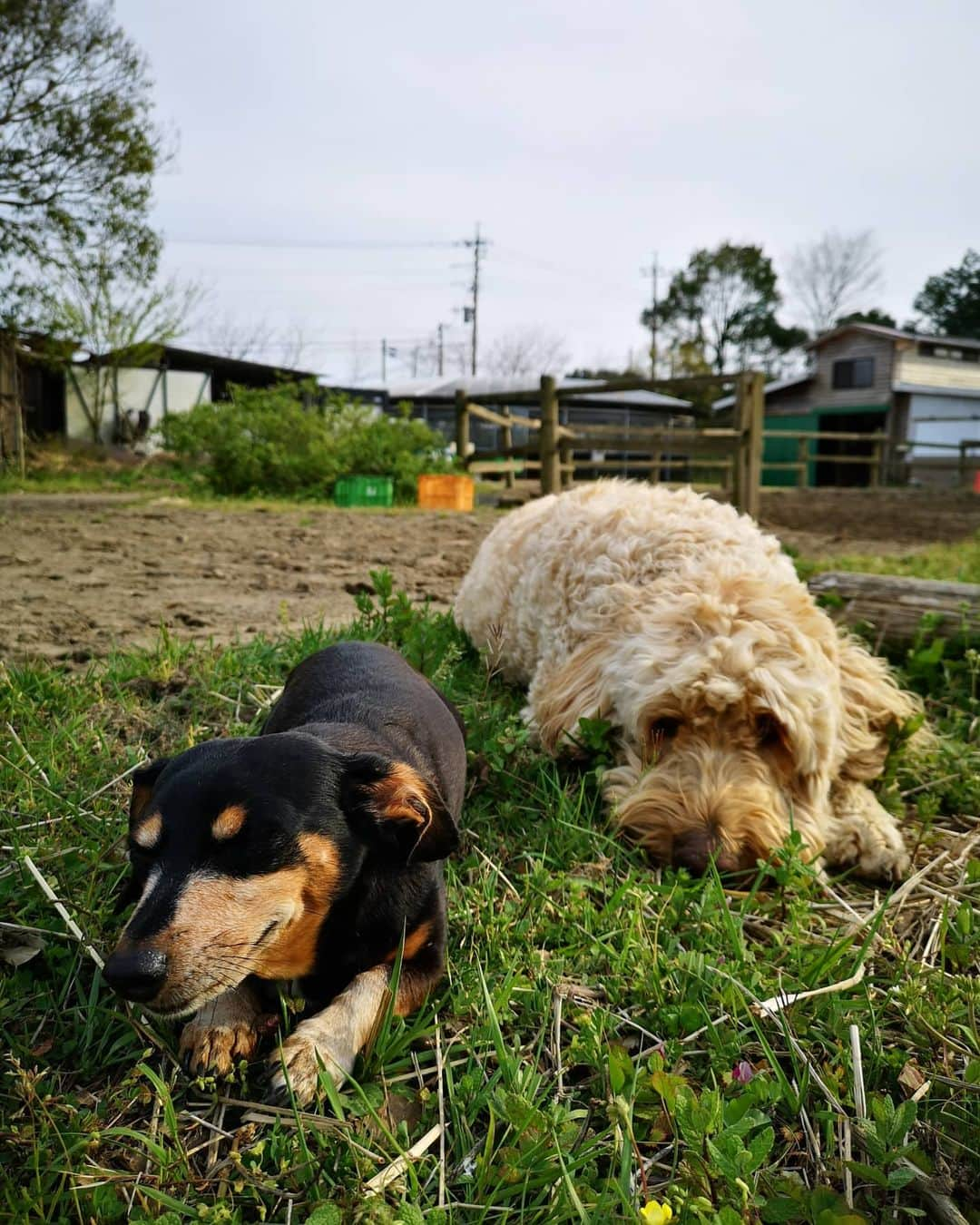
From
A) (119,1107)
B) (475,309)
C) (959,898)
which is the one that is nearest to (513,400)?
(959,898)

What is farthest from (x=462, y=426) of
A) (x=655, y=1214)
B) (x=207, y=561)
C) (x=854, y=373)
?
(x=854, y=373)

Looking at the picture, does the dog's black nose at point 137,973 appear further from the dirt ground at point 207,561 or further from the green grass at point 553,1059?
the dirt ground at point 207,561

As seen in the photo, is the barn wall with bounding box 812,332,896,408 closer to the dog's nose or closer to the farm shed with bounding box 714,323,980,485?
the farm shed with bounding box 714,323,980,485

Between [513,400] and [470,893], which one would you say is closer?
[470,893]

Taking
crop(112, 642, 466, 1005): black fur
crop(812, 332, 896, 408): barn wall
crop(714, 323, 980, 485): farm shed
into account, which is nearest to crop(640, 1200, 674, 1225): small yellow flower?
crop(112, 642, 466, 1005): black fur

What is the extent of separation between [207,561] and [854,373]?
47.7 metres

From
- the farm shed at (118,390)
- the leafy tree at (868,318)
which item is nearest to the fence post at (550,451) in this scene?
the farm shed at (118,390)

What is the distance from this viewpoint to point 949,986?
240 centimetres

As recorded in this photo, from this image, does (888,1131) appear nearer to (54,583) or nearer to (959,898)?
(959,898)

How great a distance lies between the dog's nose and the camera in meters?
3.12

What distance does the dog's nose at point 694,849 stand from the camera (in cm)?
312

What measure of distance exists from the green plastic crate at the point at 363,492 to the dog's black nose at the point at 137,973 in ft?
55.9

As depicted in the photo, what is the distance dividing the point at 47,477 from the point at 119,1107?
24.4 m

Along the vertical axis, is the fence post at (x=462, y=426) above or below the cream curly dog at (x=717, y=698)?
above
